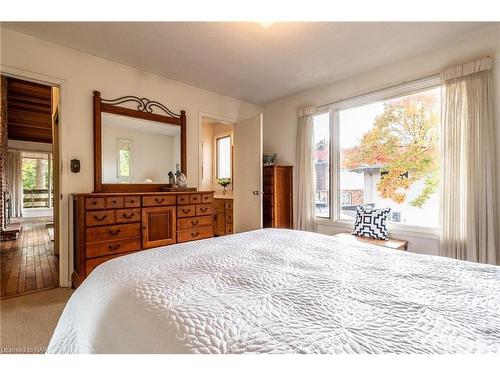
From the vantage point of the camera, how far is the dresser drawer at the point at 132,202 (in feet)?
8.68

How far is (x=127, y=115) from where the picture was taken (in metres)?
3.08

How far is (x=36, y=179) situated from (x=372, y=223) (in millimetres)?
10276

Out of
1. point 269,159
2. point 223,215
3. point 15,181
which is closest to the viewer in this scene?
point 269,159

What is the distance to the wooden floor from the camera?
2566 millimetres

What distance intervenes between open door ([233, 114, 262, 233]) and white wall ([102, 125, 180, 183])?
108cm

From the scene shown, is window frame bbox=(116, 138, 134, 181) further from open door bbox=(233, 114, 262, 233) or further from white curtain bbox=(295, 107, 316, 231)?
white curtain bbox=(295, 107, 316, 231)

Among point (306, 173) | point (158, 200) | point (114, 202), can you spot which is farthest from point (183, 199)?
point (306, 173)

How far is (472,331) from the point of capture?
62cm

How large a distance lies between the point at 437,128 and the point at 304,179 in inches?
68.4

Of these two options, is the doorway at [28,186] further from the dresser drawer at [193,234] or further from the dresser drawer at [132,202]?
the dresser drawer at [193,234]

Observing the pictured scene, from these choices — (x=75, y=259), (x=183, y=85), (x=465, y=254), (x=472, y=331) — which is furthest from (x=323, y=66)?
(x=75, y=259)

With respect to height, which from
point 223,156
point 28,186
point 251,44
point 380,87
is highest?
point 251,44

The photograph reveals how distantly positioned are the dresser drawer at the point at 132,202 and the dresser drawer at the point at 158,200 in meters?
0.05

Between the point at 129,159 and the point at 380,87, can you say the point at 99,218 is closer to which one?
the point at 129,159
